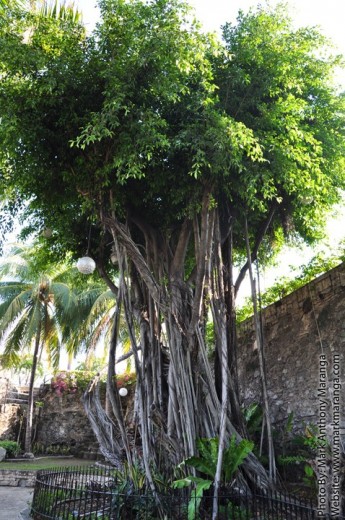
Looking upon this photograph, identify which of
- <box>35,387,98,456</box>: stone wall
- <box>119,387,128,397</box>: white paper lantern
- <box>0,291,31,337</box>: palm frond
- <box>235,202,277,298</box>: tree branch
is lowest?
<box>35,387,98,456</box>: stone wall

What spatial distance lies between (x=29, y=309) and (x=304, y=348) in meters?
7.76

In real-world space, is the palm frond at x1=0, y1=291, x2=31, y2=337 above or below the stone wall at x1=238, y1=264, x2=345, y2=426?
above

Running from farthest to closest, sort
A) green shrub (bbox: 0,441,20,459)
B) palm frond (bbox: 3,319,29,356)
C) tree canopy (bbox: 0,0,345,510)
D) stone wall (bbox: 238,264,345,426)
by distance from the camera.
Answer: palm frond (bbox: 3,319,29,356), green shrub (bbox: 0,441,20,459), stone wall (bbox: 238,264,345,426), tree canopy (bbox: 0,0,345,510)

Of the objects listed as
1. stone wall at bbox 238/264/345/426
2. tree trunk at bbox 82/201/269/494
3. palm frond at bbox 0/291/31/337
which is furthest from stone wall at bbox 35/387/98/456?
tree trunk at bbox 82/201/269/494

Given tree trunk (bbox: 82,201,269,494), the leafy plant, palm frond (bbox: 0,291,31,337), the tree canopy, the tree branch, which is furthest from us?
palm frond (bbox: 0,291,31,337)

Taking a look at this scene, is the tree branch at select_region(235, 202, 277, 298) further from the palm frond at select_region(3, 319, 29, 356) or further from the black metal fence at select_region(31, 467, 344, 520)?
the palm frond at select_region(3, 319, 29, 356)

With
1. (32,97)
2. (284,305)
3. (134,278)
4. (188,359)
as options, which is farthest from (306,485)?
(32,97)

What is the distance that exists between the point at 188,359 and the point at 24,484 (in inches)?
188

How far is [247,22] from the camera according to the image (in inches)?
184

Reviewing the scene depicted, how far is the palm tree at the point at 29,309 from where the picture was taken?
35.3 ft

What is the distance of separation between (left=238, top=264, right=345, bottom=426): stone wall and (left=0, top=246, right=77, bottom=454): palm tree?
6.26 meters

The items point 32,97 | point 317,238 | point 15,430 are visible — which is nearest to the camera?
point 32,97

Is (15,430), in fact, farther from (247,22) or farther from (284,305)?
(247,22)

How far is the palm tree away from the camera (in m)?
10.8
